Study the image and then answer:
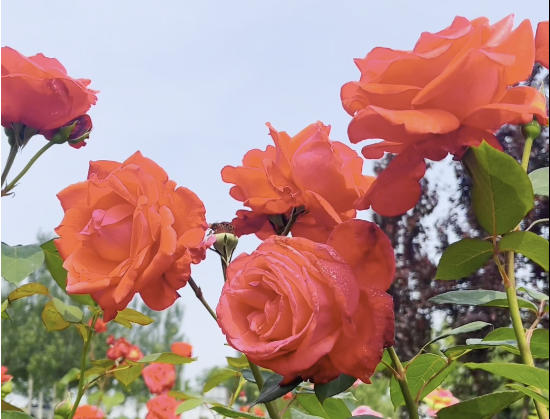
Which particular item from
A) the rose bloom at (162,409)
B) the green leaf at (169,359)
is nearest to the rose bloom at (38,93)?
the green leaf at (169,359)

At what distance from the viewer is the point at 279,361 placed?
361 millimetres

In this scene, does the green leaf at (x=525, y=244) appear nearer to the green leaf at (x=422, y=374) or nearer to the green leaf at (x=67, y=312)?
the green leaf at (x=422, y=374)

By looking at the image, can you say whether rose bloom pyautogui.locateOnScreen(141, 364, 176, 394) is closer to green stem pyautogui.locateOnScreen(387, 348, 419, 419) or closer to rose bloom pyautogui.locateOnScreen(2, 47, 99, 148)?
rose bloom pyautogui.locateOnScreen(2, 47, 99, 148)

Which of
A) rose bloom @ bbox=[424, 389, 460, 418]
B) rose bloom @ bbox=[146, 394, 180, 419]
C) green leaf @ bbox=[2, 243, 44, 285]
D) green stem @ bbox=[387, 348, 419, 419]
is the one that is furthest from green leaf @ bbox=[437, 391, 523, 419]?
rose bloom @ bbox=[424, 389, 460, 418]

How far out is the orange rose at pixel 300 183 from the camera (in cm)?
44

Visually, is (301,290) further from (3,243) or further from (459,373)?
(459,373)

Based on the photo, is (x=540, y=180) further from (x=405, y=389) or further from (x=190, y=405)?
(x=190, y=405)

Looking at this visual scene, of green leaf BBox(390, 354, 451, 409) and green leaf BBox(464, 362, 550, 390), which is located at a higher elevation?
green leaf BBox(390, 354, 451, 409)

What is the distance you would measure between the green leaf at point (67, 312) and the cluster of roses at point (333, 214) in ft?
0.67

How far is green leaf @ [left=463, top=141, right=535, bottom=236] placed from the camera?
35cm

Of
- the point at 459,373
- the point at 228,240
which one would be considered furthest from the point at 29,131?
the point at 459,373

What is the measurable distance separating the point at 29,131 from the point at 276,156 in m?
0.28

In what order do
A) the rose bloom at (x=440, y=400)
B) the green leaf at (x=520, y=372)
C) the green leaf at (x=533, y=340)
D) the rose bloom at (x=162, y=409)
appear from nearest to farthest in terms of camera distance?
the green leaf at (x=520, y=372) < the green leaf at (x=533, y=340) < the rose bloom at (x=162, y=409) < the rose bloom at (x=440, y=400)

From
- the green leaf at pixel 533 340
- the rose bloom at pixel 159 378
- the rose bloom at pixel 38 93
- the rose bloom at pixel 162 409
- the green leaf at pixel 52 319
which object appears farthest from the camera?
the rose bloom at pixel 159 378
